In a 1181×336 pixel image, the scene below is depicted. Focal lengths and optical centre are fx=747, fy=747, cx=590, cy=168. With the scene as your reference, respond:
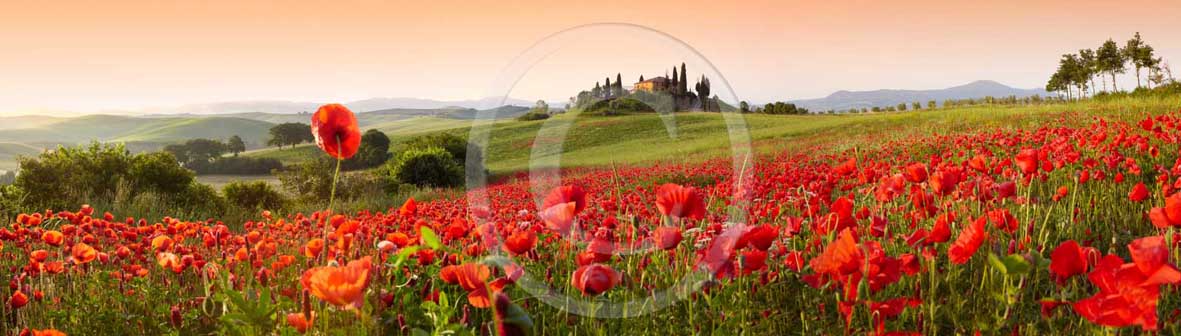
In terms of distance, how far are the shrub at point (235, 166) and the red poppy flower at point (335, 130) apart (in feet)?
104

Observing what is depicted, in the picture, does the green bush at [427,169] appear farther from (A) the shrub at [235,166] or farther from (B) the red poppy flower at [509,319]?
(B) the red poppy flower at [509,319]

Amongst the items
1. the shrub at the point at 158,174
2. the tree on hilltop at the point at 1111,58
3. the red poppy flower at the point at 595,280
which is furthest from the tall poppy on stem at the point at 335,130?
the tree on hilltop at the point at 1111,58

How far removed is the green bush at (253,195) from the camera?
1525 centimetres

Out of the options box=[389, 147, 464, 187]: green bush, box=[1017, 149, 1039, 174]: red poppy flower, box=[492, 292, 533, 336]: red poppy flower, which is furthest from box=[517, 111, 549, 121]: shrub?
box=[389, 147, 464, 187]: green bush

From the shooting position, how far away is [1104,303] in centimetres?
185

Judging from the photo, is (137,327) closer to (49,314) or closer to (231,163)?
(49,314)

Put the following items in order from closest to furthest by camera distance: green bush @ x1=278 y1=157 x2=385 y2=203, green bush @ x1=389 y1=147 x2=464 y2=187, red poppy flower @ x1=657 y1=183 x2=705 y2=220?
red poppy flower @ x1=657 y1=183 x2=705 y2=220 → green bush @ x1=278 y1=157 x2=385 y2=203 → green bush @ x1=389 y1=147 x2=464 y2=187

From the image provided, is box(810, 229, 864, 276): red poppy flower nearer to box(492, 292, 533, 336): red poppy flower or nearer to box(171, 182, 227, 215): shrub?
box(492, 292, 533, 336): red poppy flower

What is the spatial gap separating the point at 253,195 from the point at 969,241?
15502mm

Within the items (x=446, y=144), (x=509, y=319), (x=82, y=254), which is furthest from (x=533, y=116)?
(x=446, y=144)

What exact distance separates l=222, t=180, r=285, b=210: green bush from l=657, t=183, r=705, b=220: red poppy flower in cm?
1424

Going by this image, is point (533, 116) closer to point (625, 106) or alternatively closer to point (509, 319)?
point (625, 106)

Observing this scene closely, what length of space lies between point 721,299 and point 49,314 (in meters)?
3.25

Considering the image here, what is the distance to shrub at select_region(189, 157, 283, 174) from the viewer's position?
32.7m
